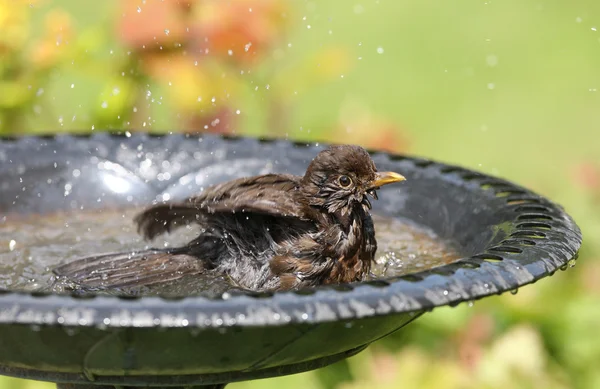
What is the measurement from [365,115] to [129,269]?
4.03m

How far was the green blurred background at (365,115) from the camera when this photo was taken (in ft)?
16.7

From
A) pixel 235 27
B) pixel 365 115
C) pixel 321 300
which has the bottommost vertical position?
pixel 321 300

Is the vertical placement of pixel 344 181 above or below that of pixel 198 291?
above

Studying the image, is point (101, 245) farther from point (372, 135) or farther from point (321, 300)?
point (372, 135)

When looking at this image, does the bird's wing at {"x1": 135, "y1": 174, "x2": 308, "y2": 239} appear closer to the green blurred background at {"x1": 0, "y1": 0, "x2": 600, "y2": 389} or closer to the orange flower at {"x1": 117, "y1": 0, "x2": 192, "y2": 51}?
the green blurred background at {"x1": 0, "y1": 0, "x2": 600, "y2": 389}

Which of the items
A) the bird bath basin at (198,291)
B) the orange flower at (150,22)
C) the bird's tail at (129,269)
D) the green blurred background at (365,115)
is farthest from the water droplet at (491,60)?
the bird's tail at (129,269)

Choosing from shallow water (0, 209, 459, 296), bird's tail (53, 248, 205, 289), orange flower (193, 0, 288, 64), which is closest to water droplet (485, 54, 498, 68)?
orange flower (193, 0, 288, 64)

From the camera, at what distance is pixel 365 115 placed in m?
7.26

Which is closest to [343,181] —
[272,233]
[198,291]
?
[272,233]

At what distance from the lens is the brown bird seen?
334 centimetres

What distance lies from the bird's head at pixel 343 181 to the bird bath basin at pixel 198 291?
36 centimetres

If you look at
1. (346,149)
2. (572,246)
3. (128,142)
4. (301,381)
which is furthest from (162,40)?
(572,246)

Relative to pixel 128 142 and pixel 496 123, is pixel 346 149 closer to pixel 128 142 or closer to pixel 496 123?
pixel 128 142

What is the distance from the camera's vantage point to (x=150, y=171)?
4.57 metres
